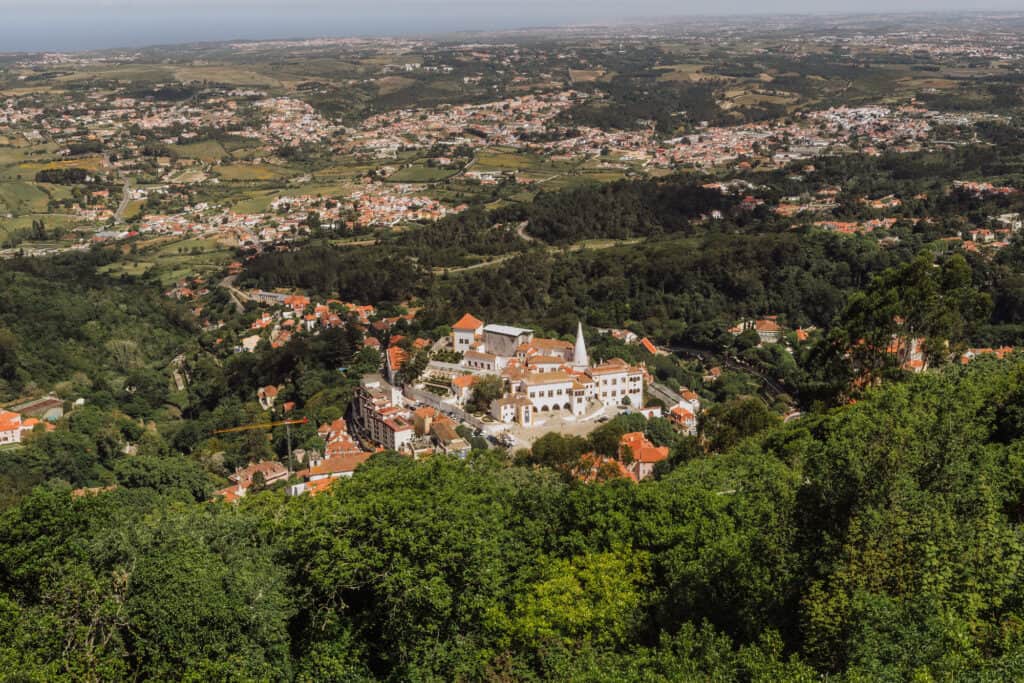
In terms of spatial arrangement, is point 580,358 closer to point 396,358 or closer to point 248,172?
point 396,358

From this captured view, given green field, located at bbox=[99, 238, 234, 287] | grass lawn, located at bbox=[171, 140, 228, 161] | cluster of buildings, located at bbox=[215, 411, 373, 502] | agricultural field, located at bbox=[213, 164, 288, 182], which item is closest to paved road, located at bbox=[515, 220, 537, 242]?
green field, located at bbox=[99, 238, 234, 287]

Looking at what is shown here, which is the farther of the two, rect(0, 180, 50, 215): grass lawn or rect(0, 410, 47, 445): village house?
rect(0, 180, 50, 215): grass lawn

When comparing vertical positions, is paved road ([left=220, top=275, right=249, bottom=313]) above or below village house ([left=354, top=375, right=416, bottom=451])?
below

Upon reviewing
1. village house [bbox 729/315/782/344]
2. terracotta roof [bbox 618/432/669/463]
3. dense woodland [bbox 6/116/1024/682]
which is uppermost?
dense woodland [bbox 6/116/1024/682]

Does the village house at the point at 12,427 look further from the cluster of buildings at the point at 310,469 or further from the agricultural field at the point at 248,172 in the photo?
the agricultural field at the point at 248,172

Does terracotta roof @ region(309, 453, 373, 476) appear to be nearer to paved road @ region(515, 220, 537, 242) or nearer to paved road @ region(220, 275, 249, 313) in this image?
paved road @ region(220, 275, 249, 313)

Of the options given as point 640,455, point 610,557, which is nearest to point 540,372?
point 640,455

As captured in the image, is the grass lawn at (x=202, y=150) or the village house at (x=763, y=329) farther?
the grass lawn at (x=202, y=150)

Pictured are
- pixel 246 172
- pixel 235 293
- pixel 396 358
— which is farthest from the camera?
pixel 246 172

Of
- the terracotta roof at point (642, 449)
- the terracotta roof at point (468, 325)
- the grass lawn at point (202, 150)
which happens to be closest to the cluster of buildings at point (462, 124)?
the grass lawn at point (202, 150)
